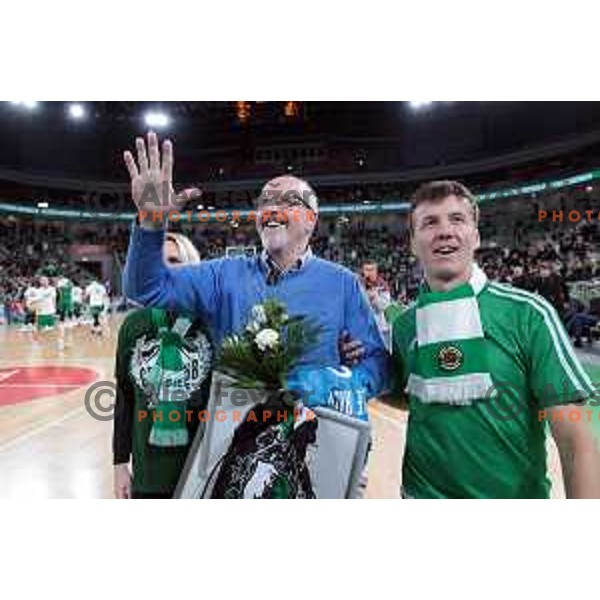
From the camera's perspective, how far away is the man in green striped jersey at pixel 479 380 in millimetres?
1441

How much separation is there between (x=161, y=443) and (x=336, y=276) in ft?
2.57

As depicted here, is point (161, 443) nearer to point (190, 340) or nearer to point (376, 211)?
point (190, 340)

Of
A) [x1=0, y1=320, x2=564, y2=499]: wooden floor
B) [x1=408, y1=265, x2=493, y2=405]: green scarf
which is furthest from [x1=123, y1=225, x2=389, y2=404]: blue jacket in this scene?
[x1=0, y1=320, x2=564, y2=499]: wooden floor

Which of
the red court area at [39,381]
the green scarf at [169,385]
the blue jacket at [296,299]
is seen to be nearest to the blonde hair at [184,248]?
the blue jacket at [296,299]

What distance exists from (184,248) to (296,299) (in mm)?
442

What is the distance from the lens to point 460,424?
155 cm

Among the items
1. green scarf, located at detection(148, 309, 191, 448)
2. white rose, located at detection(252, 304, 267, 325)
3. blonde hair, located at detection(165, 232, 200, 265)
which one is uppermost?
blonde hair, located at detection(165, 232, 200, 265)

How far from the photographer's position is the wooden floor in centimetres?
276

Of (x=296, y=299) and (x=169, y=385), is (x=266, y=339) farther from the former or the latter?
(x=169, y=385)

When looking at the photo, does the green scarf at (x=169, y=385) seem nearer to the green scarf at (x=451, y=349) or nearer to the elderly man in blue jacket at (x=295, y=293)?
the elderly man in blue jacket at (x=295, y=293)

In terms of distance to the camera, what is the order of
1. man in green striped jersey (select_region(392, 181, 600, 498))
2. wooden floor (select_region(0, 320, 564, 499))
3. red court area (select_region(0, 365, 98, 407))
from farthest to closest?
1. red court area (select_region(0, 365, 98, 407))
2. wooden floor (select_region(0, 320, 564, 499))
3. man in green striped jersey (select_region(392, 181, 600, 498))

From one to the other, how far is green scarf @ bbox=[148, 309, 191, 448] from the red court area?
3.91 m

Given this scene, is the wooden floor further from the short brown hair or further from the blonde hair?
the blonde hair
